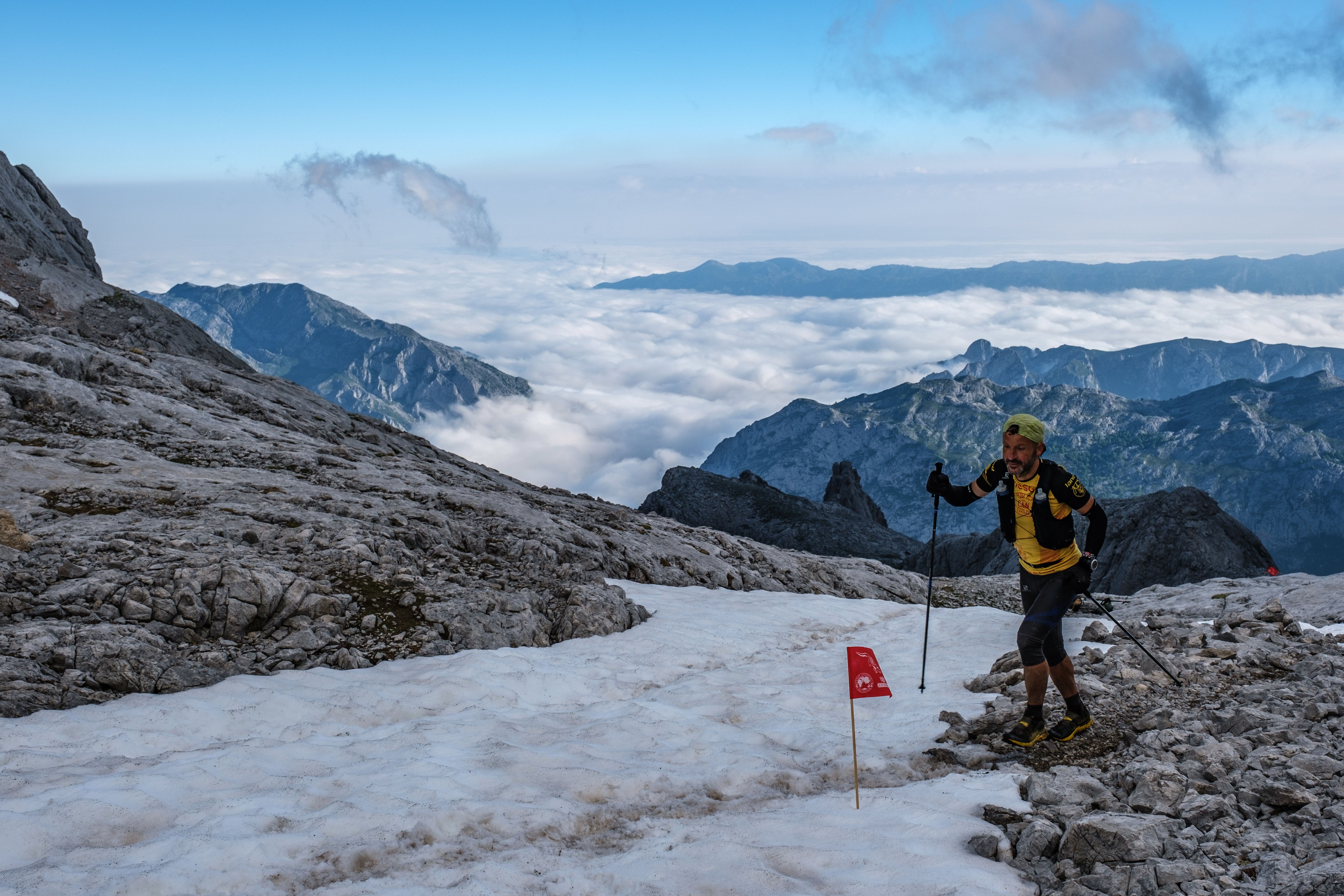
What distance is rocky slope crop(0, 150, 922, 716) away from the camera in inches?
539

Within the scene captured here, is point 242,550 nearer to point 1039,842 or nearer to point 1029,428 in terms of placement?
point 1029,428

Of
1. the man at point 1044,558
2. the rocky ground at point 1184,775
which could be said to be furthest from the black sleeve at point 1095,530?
the rocky ground at point 1184,775

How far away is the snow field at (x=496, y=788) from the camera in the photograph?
7609 mm

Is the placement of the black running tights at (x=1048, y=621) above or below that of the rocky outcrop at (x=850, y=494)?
above

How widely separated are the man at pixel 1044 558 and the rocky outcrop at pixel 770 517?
300ft

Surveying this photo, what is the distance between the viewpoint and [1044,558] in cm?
1100

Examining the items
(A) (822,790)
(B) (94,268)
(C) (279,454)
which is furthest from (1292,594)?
(B) (94,268)

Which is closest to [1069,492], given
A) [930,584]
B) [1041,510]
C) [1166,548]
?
[1041,510]

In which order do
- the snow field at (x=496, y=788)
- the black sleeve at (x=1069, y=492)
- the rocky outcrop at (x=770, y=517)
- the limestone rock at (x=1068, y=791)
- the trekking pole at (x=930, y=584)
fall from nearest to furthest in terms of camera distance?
the snow field at (x=496, y=788) → the limestone rock at (x=1068, y=791) → the black sleeve at (x=1069, y=492) → the trekking pole at (x=930, y=584) → the rocky outcrop at (x=770, y=517)

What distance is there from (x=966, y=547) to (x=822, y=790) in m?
100

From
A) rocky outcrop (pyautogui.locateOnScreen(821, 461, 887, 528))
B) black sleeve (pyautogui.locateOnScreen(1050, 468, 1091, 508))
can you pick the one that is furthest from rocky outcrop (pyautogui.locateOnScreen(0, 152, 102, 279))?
rocky outcrop (pyautogui.locateOnScreen(821, 461, 887, 528))

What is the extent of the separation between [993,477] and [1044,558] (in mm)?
1300

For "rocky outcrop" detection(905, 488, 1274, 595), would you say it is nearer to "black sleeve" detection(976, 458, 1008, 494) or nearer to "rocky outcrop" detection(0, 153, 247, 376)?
"rocky outcrop" detection(0, 153, 247, 376)

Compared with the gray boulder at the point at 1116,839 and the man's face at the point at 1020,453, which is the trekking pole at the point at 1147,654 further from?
the gray boulder at the point at 1116,839
